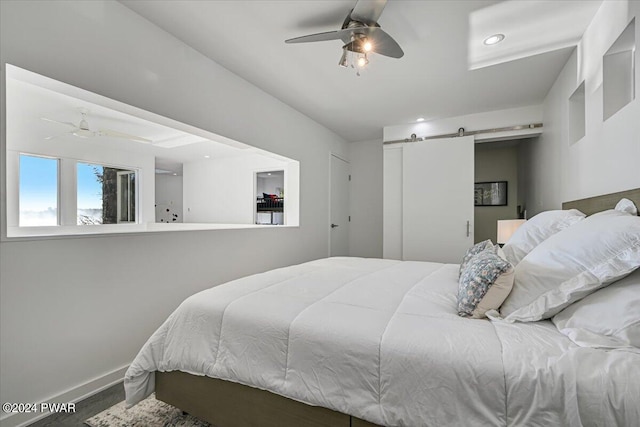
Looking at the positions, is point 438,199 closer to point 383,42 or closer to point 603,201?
point 603,201

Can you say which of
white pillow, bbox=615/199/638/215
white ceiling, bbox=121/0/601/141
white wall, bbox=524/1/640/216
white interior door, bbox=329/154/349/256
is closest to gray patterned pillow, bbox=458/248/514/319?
white pillow, bbox=615/199/638/215

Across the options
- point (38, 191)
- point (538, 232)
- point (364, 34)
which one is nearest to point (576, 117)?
point (538, 232)

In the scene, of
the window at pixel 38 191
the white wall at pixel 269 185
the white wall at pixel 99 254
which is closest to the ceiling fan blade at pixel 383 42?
the white wall at pixel 99 254

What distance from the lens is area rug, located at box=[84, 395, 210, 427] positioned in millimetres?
1519

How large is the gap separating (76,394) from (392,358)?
199 cm

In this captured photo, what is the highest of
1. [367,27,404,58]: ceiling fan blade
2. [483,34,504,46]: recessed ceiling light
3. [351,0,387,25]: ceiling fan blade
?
[483,34,504,46]: recessed ceiling light

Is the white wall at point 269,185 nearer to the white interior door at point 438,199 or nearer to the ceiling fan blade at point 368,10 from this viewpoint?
the white interior door at point 438,199

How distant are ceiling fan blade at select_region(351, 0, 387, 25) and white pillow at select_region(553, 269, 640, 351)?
186 cm

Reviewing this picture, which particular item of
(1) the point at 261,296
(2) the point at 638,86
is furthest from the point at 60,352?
(2) the point at 638,86

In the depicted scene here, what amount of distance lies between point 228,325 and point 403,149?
3947mm

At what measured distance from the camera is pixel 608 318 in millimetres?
962

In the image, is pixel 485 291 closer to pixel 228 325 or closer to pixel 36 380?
pixel 228 325

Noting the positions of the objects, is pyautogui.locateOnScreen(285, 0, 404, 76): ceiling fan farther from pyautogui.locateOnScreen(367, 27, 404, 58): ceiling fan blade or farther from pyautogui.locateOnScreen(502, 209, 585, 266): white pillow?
Answer: pyautogui.locateOnScreen(502, 209, 585, 266): white pillow

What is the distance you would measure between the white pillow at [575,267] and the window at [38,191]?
5737mm
